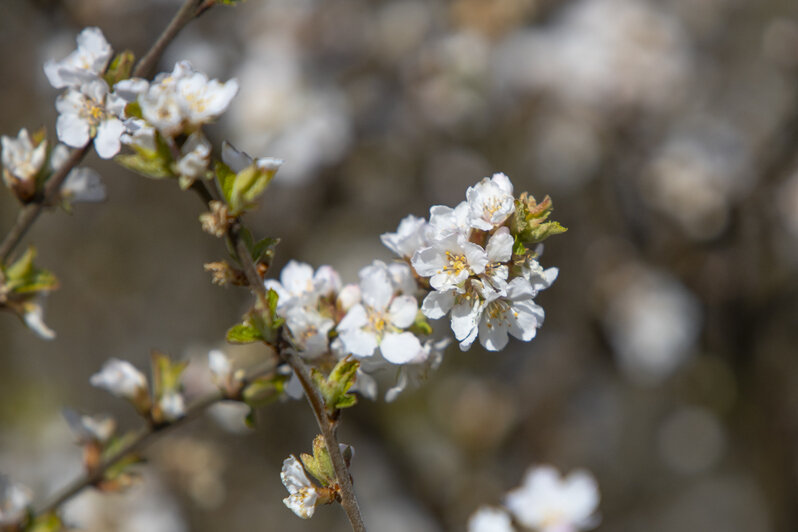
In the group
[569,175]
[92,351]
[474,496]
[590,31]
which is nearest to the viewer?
[474,496]

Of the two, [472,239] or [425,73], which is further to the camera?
[425,73]

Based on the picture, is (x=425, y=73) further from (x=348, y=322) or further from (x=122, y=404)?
(x=348, y=322)

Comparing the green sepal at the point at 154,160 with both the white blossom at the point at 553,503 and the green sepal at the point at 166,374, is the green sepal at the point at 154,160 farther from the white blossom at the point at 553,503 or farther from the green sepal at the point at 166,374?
the white blossom at the point at 553,503

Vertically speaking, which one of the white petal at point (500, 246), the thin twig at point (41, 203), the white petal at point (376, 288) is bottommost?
the white petal at point (500, 246)

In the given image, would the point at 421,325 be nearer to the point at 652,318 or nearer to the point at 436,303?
the point at 436,303

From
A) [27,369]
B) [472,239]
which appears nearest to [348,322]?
[472,239]

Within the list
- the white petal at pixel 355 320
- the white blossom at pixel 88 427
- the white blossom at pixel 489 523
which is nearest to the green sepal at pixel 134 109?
the white petal at pixel 355 320
